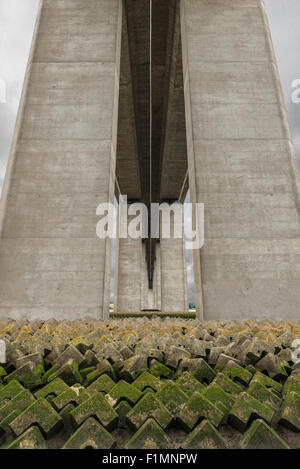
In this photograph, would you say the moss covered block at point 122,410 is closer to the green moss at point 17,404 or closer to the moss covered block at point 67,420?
the moss covered block at point 67,420

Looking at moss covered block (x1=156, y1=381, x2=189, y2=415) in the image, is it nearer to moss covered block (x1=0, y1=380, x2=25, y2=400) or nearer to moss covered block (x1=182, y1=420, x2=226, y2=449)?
moss covered block (x1=182, y1=420, x2=226, y2=449)

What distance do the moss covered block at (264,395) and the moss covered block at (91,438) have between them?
1.97ft

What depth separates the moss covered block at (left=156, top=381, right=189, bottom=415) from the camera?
3.28 ft

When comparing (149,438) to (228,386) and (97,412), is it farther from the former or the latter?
(228,386)

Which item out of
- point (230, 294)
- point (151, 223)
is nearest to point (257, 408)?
point (230, 294)

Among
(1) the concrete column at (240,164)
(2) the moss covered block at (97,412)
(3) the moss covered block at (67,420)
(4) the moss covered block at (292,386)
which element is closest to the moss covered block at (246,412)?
(4) the moss covered block at (292,386)

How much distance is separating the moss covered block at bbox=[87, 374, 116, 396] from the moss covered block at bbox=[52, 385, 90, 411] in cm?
3

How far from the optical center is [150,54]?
39.7ft

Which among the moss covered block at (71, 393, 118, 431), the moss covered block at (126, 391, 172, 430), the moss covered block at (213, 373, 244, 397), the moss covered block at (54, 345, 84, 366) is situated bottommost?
the moss covered block at (54, 345, 84, 366)

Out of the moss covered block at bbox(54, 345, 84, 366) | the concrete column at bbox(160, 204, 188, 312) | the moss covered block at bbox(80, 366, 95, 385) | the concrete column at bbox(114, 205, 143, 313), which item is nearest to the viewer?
the moss covered block at bbox(80, 366, 95, 385)

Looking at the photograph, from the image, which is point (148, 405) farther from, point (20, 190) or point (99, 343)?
point (20, 190)

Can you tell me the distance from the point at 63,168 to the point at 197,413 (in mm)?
7081

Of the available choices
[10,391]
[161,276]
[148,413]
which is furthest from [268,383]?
[161,276]

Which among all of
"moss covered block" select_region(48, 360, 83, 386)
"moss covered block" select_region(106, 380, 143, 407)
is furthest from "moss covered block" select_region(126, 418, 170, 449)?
"moss covered block" select_region(48, 360, 83, 386)
